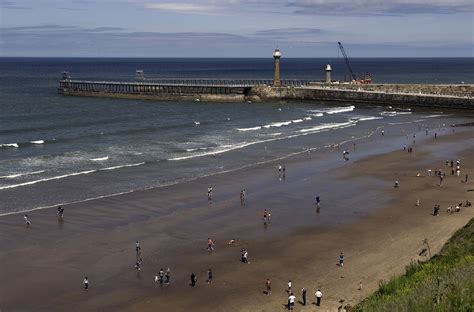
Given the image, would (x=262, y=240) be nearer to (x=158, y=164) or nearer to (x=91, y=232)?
(x=91, y=232)

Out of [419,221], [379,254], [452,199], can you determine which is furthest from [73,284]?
[452,199]

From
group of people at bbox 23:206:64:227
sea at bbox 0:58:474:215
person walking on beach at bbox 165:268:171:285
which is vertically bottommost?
person walking on beach at bbox 165:268:171:285

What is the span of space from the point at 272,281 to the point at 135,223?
9.66m

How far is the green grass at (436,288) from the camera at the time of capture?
1267 centimetres

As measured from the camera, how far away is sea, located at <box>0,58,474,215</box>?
38.8m

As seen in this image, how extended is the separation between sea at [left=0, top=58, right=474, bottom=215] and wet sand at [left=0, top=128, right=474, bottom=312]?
334 centimetres

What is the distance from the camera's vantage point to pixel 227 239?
92.7 ft

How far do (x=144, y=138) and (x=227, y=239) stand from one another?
98.3 feet

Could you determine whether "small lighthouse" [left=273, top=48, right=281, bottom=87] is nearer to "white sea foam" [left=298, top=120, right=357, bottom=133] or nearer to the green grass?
"white sea foam" [left=298, top=120, right=357, bottom=133]

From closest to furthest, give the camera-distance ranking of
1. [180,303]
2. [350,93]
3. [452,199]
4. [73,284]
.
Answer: [180,303] < [73,284] < [452,199] < [350,93]

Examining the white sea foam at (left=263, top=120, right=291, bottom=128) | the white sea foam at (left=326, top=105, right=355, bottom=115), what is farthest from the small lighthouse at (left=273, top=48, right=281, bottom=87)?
the white sea foam at (left=263, top=120, right=291, bottom=128)

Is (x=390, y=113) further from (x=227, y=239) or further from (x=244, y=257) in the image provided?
(x=244, y=257)

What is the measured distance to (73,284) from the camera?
2311cm

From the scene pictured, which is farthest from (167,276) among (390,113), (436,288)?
(390,113)
